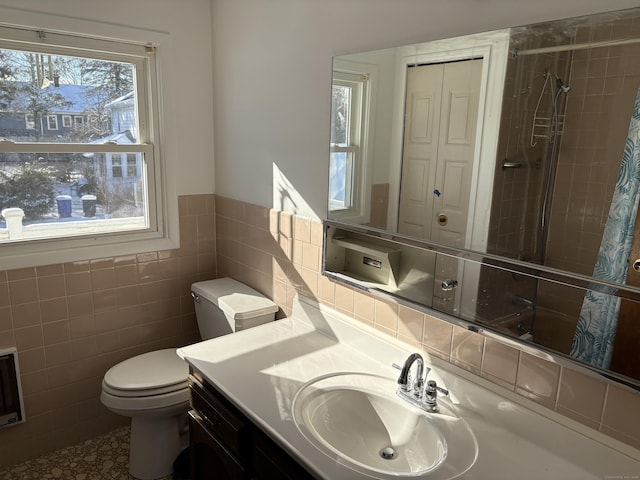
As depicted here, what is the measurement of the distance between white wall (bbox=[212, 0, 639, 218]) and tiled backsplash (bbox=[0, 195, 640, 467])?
0.53 feet

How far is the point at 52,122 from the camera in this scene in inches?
84.1

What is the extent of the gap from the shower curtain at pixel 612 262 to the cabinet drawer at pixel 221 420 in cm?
93

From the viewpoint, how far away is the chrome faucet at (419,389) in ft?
4.53

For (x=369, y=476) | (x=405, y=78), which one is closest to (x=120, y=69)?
(x=405, y=78)

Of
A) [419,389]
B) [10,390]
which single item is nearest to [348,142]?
[419,389]

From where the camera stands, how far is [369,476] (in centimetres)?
112

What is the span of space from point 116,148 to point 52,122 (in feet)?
0.93

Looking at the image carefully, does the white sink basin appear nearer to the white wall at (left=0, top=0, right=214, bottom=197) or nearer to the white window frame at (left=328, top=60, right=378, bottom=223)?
the white window frame at (left=328, top=60, right=378, bottom=223)

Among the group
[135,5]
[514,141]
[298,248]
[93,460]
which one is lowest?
[93,460]

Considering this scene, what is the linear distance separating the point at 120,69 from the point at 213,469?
1805 millimetres

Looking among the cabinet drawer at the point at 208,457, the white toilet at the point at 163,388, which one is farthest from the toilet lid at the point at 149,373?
the cabinet drawer at the point at 208,457

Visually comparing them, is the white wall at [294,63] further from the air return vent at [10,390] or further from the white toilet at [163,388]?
the air return vent at [10,390]

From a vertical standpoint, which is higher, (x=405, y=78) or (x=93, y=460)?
(x=405, y=78)

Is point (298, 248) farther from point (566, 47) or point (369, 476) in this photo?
point (566, 47)
